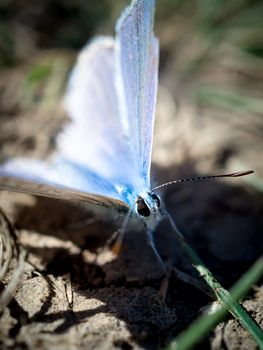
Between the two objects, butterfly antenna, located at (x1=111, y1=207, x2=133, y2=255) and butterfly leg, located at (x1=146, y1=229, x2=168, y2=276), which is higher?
butterfly antenna, located at (x1=111, y1=207, x2=133, y2=255)

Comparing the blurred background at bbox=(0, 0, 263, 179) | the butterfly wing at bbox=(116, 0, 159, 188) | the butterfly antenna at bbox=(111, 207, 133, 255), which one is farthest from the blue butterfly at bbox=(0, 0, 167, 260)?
the blurred background at bbox=(0, 0, 263, 179)

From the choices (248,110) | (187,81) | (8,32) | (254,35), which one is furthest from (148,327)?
(8,32)

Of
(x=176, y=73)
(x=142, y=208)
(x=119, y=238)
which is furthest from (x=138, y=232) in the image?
(x=176, y=73)

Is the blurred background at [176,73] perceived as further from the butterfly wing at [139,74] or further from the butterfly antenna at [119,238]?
the butterfly antenna at [119,238]

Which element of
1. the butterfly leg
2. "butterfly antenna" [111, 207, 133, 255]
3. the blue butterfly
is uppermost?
the blue butterfly

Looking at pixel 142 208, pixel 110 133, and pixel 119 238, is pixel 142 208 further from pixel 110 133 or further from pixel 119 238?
pixel 110 133

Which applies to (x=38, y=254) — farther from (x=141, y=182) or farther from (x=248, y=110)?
(x=248, y=110)

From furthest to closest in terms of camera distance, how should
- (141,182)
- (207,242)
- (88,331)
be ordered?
(207,242), (141,182), (88,331)

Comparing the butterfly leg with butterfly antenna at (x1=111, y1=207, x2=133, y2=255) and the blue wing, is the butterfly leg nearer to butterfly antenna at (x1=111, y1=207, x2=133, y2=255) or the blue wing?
butterfly antenna at (x1=111, y1=207, x2=133, y2=255)
